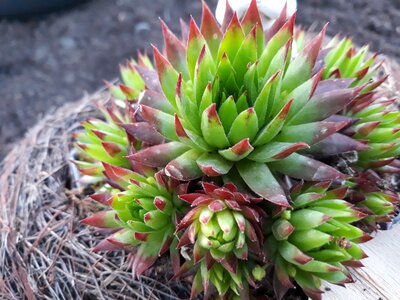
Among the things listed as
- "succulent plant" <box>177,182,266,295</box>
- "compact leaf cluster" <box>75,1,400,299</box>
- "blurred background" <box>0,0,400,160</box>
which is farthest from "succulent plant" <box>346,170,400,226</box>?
"blurred background" <box>0,0,400,160</box>

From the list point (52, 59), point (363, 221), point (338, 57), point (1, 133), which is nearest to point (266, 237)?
point (363, 221)

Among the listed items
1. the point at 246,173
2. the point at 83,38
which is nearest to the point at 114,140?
the point at 246,173

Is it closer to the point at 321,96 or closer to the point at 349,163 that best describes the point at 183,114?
the point at 321,96

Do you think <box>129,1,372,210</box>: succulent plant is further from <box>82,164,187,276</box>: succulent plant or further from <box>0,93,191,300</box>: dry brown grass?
<box>0,93,191,300</box>: dry brown grass

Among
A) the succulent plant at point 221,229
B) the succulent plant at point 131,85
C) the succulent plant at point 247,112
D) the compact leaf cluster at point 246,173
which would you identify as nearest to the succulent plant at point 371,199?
the compact leaf cluster at point 246,173

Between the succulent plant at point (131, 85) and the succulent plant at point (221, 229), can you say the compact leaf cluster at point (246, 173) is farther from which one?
the succulent plant at point (131, 85)
